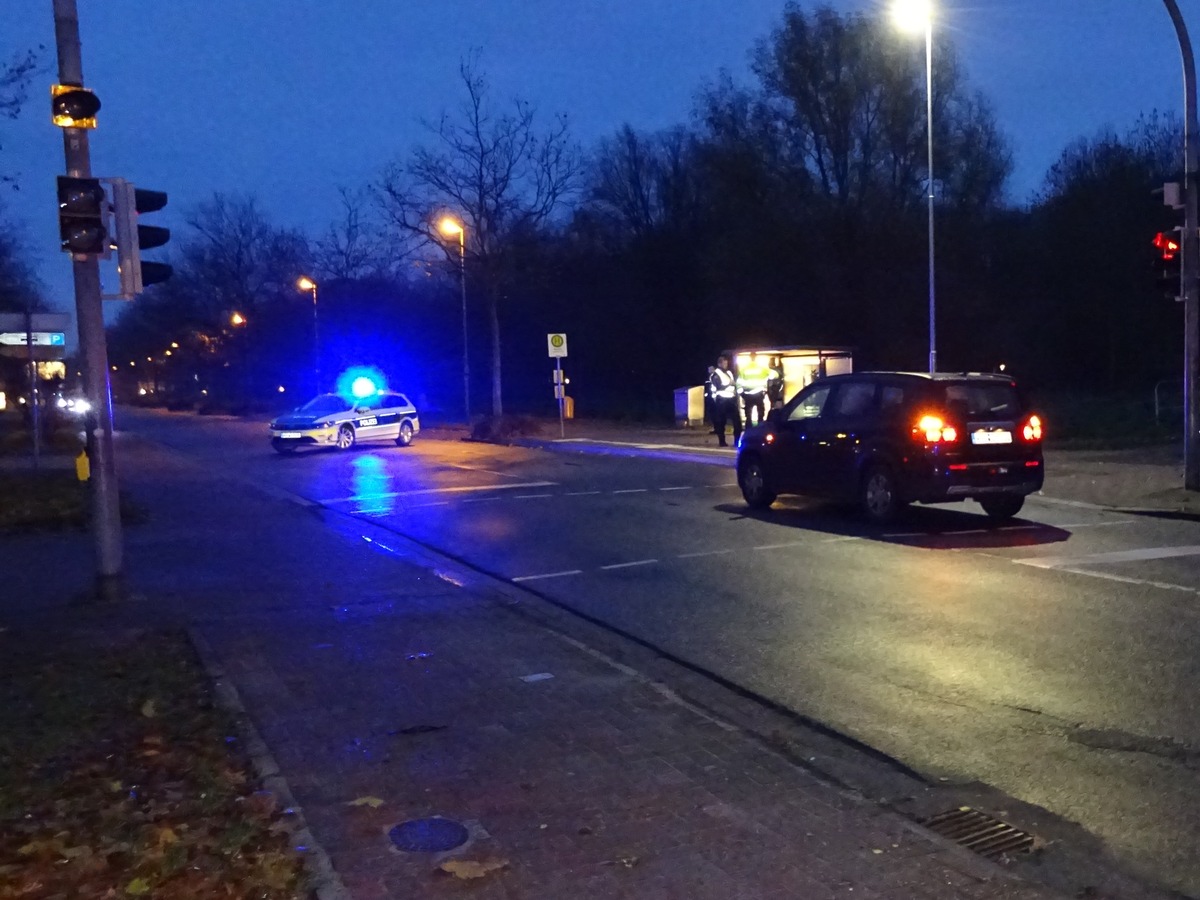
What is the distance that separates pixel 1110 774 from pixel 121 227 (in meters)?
8.27

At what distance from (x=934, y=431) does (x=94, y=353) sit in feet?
27.6

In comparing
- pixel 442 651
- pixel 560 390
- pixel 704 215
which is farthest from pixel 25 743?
pixel 704 215

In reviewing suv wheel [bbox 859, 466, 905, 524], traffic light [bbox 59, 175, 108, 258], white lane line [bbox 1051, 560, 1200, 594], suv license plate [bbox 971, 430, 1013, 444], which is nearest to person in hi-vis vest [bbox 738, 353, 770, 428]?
suv wheel [bbox 859, 466, 905, 524]

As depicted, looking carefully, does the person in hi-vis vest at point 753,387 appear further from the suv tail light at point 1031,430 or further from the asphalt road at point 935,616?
the suv tail light at point 1031,430

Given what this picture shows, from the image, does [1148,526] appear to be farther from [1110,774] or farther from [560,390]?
[560,390]

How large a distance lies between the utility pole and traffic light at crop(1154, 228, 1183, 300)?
7 cm

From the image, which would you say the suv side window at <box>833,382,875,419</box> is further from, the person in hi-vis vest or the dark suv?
the person in hi-vis vest

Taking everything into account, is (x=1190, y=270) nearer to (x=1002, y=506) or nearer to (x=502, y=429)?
(x=1002, y=506)

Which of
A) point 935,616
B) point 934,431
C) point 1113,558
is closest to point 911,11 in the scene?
point 934,431

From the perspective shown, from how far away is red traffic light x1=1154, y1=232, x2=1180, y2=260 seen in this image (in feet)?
50.2

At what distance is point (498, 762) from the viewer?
18.7ft

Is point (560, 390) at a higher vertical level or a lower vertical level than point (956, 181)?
lower

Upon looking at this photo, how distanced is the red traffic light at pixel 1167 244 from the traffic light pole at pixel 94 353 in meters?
12.5

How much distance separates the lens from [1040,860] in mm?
4551
